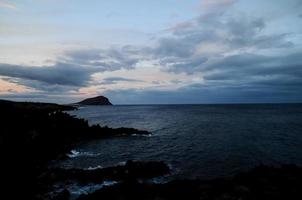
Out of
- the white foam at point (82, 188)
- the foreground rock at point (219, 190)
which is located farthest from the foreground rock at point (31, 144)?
the foreground rock at point (219, 190)

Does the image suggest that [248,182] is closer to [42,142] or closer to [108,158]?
[108,158]

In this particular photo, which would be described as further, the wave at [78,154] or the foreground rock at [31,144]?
the wave at [78,154]

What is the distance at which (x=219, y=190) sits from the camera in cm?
1900

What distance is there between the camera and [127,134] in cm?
5566

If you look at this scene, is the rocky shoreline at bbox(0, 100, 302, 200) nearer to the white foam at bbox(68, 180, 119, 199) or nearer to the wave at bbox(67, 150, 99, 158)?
the white foam at bbox(68, 180, 119, 199)

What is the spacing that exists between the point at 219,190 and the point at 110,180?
10577mm

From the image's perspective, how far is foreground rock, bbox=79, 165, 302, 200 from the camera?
1812 cm

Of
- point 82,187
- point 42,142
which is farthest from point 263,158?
point 42,142

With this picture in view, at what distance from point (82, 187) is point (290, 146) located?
114ft

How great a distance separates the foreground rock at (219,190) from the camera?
18125mm

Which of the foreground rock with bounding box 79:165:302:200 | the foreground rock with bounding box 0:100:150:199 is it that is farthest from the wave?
the foreground rock with bounding box 79:165:302:200

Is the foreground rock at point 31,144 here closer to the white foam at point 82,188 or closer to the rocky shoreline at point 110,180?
the rocky shoreline at point 110,180

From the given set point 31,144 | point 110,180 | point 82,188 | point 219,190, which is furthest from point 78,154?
point 219,190

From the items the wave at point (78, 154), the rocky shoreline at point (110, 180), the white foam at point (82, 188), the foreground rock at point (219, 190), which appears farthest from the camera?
the wave at point (78, 154)
